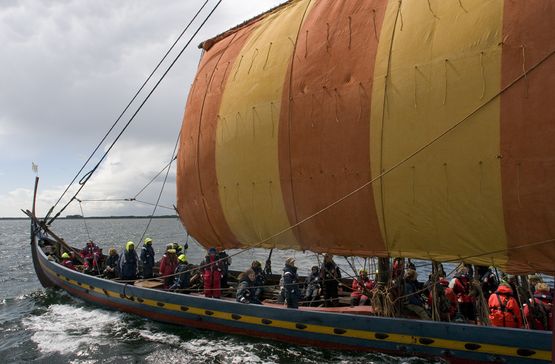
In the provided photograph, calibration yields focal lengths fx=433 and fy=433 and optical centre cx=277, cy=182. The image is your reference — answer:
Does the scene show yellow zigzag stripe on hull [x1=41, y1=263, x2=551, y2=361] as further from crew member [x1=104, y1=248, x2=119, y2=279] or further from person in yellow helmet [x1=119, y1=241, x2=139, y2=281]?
crew member [x1=104, y1=248, x2=119, y2=279]

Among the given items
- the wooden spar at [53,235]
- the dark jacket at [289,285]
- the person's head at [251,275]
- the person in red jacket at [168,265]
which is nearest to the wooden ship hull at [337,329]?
the dark jacket at [289,285]

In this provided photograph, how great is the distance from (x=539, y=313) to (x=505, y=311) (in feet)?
2.80

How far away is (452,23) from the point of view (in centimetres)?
754

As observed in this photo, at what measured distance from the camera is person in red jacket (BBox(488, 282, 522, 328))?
756 centimetres

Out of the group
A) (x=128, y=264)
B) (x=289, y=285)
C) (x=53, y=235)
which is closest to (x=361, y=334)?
(x=289, y=285)

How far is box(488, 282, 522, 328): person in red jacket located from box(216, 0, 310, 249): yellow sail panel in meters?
4.21

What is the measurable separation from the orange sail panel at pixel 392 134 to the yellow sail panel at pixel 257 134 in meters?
0.04

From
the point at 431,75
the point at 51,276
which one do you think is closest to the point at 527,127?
the point at 431,75

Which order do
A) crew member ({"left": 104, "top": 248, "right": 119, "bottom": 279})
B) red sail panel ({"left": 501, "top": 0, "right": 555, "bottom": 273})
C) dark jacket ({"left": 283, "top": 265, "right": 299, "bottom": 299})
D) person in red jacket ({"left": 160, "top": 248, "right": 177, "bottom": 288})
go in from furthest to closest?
crew member ({"left": 104, "top": 248, "right": 119, "bottom": 279}), person in red jacket ({"left": 160, "top": 248, "right": 177, "bottom": 288}), dark jacket ({"left": 283, "top": 265, "right": 299, "bottom": 299}), red sail panel ({"left": 501, "top": 0, "right": 555, "bottom": 273})

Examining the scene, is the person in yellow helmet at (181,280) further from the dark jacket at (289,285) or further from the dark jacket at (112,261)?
the dark jacket at (112,261)

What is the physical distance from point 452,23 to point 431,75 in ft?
3.10

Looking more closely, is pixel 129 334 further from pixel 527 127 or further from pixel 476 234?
pixel 527 127

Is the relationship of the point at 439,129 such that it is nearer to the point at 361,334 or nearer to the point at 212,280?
the point at 361,334

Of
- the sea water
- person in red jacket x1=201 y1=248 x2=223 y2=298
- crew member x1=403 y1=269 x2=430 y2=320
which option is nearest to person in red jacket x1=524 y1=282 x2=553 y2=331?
crew member x1=403 y1=269 x2=430 y2=320
